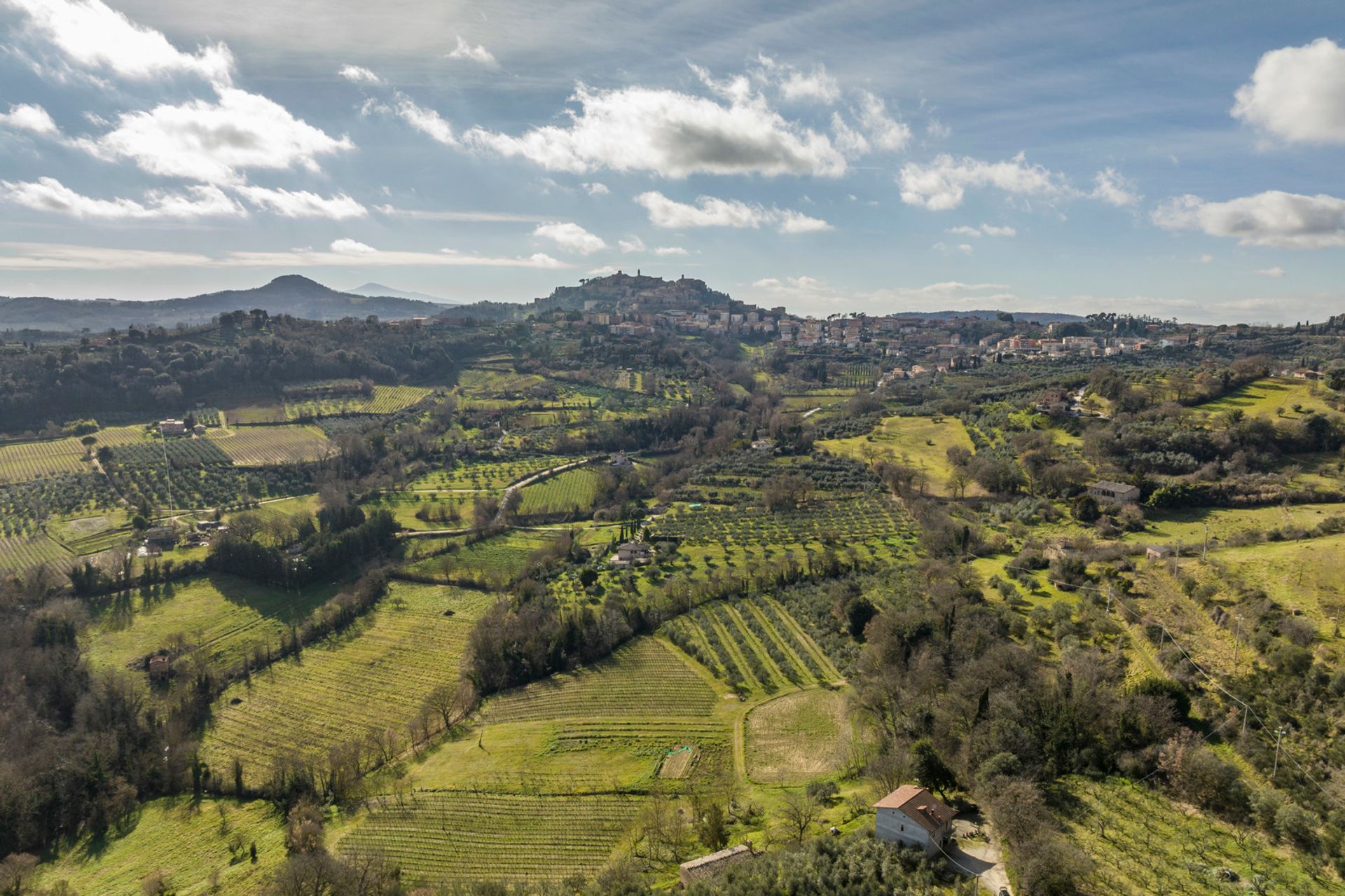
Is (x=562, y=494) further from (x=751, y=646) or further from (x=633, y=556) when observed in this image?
(x=751, y=646)

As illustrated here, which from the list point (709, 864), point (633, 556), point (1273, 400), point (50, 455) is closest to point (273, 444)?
point (50, 455)

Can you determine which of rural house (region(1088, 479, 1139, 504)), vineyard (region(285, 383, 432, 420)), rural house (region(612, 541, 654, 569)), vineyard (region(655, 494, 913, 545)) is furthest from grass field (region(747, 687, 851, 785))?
vineyard (region(285, 383, 432, 420))

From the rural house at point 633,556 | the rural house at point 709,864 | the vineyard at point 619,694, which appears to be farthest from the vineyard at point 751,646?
the rural house at point 709,864

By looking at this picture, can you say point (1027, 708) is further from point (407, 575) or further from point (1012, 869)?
point (407, 575)

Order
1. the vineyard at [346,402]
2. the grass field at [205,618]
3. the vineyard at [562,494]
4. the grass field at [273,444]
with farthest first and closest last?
1. the vineyard at [346,402]
2. the grass field at [273,444]
3. the vineyard at [562,494]
4. the grass field at [205,618]

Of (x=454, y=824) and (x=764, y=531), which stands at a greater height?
(x=764, y=531)

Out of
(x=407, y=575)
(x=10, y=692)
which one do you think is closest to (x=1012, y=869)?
(x=407, y=575)

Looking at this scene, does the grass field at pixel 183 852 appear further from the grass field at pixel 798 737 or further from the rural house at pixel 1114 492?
the rural house at pixel 1114 492
